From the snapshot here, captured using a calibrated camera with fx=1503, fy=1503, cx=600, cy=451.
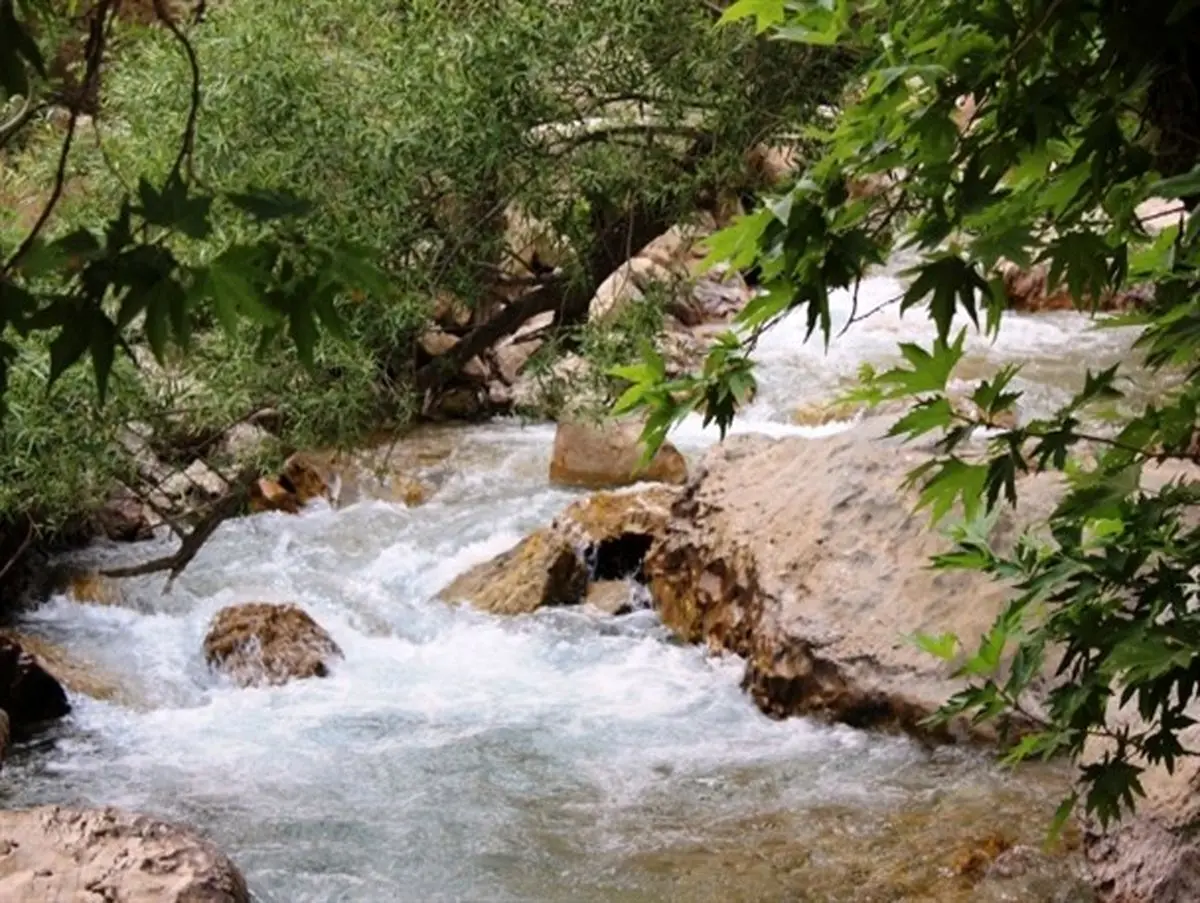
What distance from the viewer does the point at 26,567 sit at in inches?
313

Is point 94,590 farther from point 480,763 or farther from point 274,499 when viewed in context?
point 480,763

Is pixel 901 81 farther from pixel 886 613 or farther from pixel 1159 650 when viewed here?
pixel 886 613

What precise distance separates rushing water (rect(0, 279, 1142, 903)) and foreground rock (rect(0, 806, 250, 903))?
781 mm

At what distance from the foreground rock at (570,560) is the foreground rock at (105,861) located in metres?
3.52

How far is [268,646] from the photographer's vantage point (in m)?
6.86

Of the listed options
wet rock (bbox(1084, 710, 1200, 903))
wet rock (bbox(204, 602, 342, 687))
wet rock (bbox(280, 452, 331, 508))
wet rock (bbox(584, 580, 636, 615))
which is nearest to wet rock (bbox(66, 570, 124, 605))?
wet rock (bbox(204, 602, 342, 687))

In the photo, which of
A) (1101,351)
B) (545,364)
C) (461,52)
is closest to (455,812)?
(545,364)

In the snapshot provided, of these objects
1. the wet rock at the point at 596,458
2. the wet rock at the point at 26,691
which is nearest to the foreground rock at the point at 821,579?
the wet rock at the point at 596,458

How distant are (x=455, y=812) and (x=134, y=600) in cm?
321

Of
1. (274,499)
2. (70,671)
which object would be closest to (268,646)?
(70,671)

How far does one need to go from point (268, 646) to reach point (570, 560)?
155 cm

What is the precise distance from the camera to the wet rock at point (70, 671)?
21.5ft

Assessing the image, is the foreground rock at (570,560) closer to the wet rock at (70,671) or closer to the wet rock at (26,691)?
the wet rock at (70,671)

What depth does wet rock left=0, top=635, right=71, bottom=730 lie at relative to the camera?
20.4 feet
